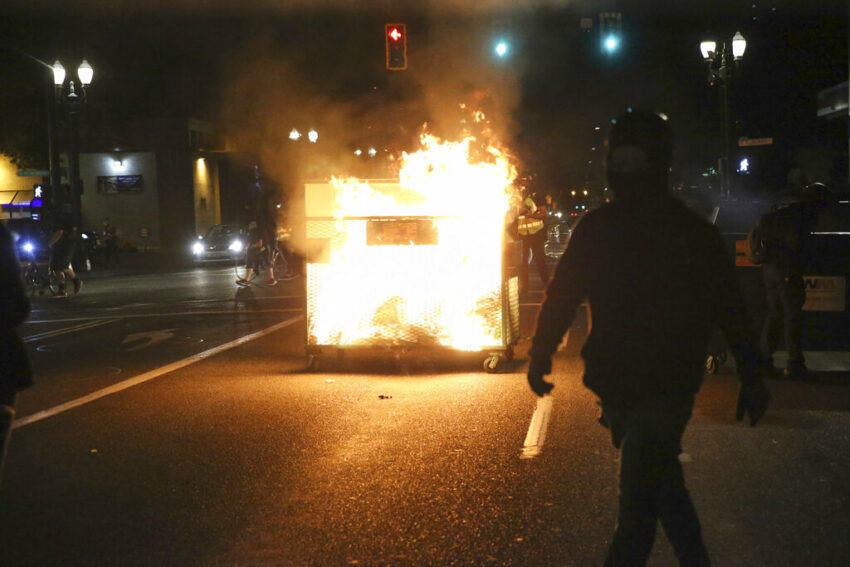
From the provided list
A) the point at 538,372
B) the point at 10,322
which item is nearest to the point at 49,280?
the point at 10,322

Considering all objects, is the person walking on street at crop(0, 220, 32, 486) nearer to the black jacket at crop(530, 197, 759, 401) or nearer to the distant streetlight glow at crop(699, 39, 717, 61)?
the black jacket at crop(530, 197, 759, 401)

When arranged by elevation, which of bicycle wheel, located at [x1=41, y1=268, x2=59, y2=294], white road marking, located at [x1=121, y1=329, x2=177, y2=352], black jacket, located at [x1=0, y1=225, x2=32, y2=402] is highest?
black jacket, located at [x1=0, y1=225, x2=32, y2=402]

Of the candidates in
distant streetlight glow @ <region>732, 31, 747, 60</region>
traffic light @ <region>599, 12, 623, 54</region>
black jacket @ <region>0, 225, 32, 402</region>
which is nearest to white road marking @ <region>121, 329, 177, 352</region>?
black jacket @ <region>0, 225, 32, 402</region>

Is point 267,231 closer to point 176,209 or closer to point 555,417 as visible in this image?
point 555,417

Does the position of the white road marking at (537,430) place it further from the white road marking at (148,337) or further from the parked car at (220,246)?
the parked car at (220,246)

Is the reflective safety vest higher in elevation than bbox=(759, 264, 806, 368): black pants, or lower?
higher

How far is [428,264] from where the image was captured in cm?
995

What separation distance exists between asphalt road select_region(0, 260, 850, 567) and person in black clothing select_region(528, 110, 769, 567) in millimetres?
1120

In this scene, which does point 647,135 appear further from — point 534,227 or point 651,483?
point 534,227

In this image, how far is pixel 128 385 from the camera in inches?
382

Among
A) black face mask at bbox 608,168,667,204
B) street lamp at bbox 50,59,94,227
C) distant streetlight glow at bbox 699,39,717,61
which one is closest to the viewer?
black face mask at bbox 608,168,667,204

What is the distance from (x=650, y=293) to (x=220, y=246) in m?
36.4

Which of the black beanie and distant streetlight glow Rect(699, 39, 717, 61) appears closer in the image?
the black beanie

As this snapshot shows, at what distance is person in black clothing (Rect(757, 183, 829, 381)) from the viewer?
29.1 feet
